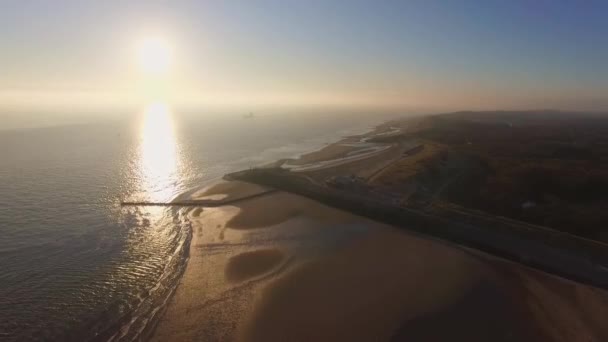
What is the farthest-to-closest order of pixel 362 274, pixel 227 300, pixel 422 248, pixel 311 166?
1. pixel 311 166
2. pixel 422 248
3. pixel 362 274
4. pixel 227 300

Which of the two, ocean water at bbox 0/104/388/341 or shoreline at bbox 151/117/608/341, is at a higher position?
ocean water at bbox 0/104/388/341

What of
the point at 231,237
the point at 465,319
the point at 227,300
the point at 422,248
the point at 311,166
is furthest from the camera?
the point at 311,166

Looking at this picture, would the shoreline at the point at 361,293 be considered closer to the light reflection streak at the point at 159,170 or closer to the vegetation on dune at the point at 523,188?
the vegetation on dune at the point at 523,188

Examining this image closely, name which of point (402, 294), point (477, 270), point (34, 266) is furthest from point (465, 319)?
point (34, 266)

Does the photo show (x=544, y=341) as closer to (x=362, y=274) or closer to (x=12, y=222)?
(x=362, y=274)

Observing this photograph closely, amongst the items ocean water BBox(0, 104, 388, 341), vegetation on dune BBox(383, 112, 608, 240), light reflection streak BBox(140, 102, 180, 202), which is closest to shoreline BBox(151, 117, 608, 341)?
ocean water BBox(0, 104, 388, 341)

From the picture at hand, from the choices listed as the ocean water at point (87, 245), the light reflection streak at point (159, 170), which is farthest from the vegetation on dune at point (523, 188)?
the light reflection streak at point (159, 170)

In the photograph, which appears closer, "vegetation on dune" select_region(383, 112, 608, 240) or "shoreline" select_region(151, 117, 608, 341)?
"shoreline" select_region(151, 117, 608, 341)

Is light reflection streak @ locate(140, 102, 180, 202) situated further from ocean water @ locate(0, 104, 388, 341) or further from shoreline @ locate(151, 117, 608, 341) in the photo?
shoreline @ locate(151, 117, 608, 341)
